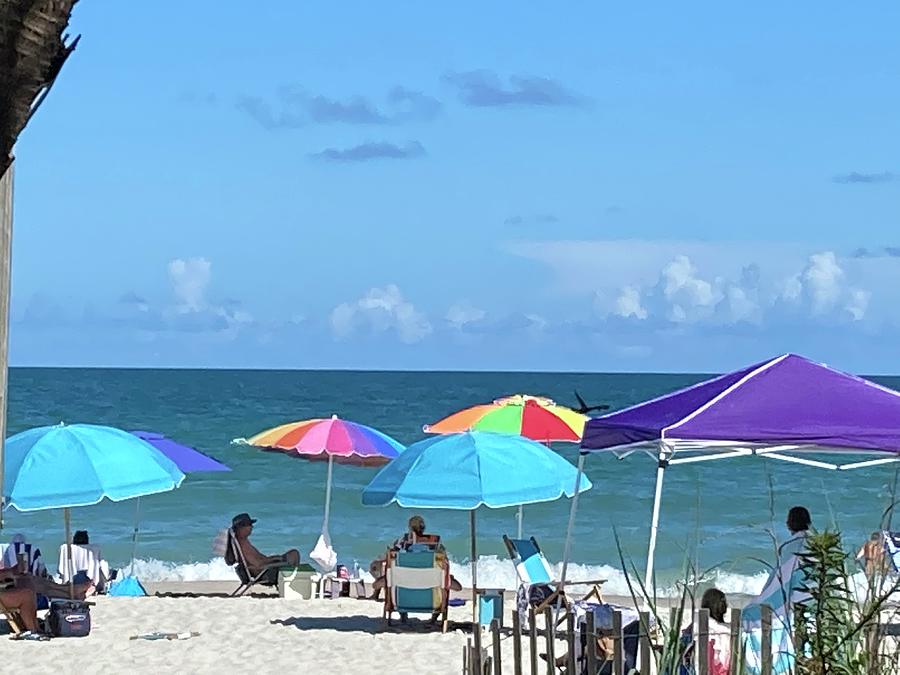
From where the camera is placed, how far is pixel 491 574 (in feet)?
60.6

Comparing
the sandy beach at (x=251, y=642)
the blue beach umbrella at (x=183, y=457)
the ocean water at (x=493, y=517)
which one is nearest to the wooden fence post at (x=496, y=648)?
the ocean water at (x=493, y=517)

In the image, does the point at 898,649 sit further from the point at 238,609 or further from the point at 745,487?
the point at 745,487

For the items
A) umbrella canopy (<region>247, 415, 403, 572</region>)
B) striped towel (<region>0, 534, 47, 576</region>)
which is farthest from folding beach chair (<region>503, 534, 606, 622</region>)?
striped towel (<region>0, 534, 47, 576</region>)

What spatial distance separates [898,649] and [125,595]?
1033 cm

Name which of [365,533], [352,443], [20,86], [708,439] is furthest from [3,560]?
[365,533]

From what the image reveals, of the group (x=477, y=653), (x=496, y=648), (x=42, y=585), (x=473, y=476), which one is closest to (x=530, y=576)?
(x=473, y=476)

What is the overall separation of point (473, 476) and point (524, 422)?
2.13 meters

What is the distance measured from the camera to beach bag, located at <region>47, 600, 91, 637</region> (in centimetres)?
1055

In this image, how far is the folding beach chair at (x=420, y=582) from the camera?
10.6m

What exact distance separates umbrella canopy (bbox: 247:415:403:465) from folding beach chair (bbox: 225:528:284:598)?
894mm

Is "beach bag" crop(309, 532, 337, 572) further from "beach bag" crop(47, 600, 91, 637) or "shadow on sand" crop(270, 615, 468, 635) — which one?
"beach bag" crop(47, 600, 91, 637)

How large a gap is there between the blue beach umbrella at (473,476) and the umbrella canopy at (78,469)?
156 centimetres

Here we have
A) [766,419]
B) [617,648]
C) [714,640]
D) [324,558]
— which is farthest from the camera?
[324,558]

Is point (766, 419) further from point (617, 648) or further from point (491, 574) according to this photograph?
point (491, 574)
